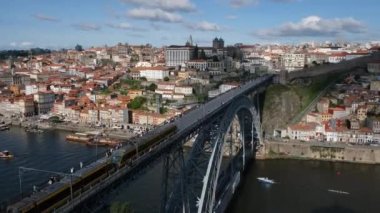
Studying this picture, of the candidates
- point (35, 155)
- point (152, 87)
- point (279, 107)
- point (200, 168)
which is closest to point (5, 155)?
point (35, 155)

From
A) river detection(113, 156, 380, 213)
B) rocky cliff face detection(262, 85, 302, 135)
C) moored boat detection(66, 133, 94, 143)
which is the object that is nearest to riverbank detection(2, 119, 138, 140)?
moored boat detection(66, 133, 94, 143)

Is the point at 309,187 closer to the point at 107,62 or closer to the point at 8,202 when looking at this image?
the point at 8,202

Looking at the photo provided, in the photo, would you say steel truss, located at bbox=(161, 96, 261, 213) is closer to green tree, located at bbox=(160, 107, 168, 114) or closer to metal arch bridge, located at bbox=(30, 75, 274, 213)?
metal arch bridge, located at bbox=(30, 75, 274, 213)

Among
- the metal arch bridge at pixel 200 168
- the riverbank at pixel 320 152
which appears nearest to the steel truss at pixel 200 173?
the metal arch bridge at pixel 200 168

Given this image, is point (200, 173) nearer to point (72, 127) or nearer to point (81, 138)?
point (81, 138)

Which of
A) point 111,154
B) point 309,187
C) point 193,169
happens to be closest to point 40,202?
point 111,154
